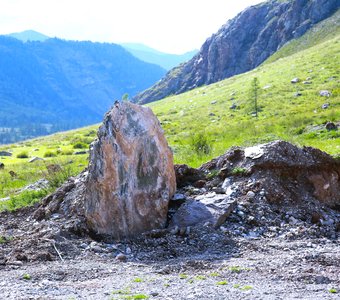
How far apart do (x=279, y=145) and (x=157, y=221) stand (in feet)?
18.9

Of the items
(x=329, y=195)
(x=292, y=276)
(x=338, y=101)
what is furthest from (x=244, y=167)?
(x=338, y=101)

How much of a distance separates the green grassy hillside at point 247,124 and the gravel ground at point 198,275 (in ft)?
32.8

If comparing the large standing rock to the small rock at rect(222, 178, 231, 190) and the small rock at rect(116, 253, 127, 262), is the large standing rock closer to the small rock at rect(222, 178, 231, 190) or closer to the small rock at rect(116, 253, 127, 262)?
the small rock at rect(116, 253, 127, 262)

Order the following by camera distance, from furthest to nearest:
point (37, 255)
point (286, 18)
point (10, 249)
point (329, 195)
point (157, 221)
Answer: point (286, 18) → point (329, 195) → point (157, 221) → point (10, 249) → point (37, 255)

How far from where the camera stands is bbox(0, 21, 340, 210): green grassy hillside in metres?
32.2

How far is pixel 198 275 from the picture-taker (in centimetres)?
1142

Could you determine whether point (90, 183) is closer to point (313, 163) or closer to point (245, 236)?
point (245, 236)

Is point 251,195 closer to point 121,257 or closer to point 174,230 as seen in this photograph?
point 174,230

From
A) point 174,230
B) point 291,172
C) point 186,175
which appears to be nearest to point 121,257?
point 174,230

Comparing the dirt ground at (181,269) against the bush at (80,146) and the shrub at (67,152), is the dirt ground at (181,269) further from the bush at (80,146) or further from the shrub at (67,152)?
the bush at (80,146)

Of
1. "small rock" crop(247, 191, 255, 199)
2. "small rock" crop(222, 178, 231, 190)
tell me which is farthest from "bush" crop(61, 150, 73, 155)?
"small rock" crop(247, 191, 255, 199)

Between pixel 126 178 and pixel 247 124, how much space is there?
124 feet

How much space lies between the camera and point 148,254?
13602 mm

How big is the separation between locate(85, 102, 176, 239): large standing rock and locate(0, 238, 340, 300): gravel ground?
5.71 ft
